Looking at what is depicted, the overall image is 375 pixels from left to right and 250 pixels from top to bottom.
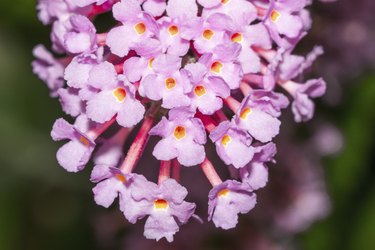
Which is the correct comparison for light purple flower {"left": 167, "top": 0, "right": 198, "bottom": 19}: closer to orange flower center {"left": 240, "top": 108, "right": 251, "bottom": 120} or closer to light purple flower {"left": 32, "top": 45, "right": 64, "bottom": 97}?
orange flower center {"left": 240, "top": 108, "right": 251, "bottom": 120}

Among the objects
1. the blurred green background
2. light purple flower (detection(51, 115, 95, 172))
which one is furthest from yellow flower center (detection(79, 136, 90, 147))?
the blurred green background

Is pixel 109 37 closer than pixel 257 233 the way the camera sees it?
Yes

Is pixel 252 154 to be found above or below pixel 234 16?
below

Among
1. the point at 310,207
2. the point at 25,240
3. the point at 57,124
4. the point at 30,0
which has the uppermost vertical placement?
the point at 57,124

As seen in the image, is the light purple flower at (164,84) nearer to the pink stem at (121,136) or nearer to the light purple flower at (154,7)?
the light purple flower at (154,7)

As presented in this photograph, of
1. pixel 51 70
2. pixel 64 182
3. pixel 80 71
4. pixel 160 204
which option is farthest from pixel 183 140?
pixel 64 182

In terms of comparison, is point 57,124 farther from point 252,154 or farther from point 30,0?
point 30,0

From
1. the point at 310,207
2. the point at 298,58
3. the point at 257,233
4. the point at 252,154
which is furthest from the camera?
the point at 310,207

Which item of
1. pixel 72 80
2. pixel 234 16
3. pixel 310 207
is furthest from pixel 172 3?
pixel 310 207
